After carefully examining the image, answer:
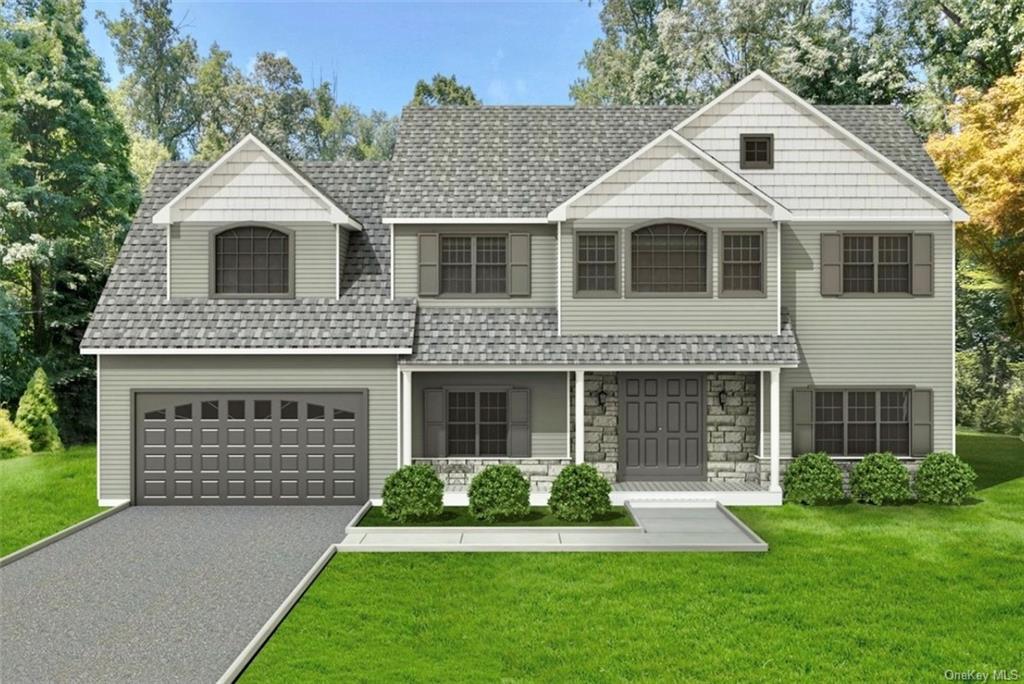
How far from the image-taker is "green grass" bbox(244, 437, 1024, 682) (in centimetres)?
928

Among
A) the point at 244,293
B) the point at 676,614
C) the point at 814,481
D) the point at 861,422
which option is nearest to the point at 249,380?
the point at 244,293

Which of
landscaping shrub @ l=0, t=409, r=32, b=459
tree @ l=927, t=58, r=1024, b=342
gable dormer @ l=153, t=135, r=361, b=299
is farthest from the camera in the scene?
landscaping shrub @ l=0, t=409, r=32, b=459

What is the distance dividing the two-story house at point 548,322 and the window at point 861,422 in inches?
1.8

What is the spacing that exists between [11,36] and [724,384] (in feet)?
87.2

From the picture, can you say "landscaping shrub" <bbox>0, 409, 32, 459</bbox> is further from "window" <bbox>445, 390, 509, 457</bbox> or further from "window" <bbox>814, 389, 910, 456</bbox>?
"window" <bbox>814, 389, 910, 456</bbox>

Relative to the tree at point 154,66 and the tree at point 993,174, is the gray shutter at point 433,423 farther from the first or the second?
the tree at point 154,66

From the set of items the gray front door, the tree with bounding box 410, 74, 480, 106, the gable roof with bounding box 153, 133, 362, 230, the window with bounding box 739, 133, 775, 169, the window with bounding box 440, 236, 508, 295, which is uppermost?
the tree with bounding box 410, 74, 480, 106

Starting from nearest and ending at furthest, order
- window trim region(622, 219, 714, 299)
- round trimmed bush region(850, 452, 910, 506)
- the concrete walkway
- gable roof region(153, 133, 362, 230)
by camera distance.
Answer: the concrete walkway
round trimmed bush region(850, 452, 910, 506)
window trim region(622, 219, 714, 299)
gable roof region(153, 133, 362, 230)

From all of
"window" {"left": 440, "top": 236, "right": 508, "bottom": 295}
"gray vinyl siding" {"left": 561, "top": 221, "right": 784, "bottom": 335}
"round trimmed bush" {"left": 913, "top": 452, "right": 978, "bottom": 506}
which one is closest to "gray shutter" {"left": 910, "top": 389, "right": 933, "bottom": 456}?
"round trimmed bush" {"left": 913, "top": 452, "right": 978, "bottom": 506}

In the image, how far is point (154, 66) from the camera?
160ft

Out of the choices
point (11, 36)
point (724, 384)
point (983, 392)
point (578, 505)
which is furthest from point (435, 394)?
point (983, 392)

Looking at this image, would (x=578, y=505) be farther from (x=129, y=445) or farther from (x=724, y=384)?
(x=129, y=445)

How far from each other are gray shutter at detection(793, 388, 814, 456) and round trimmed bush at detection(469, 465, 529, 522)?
6433mm

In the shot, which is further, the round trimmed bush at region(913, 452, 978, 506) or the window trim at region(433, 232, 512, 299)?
the window trim at region(433, 232, 512, 299)
